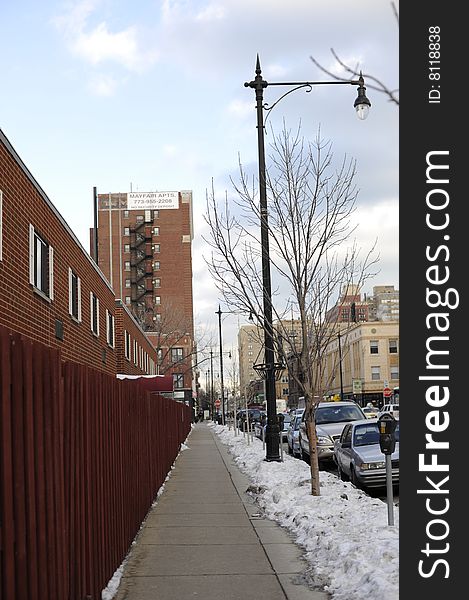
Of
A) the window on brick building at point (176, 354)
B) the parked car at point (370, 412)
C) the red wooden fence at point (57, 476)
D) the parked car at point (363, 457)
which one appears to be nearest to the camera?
the red wooden fence at point (57, 476)

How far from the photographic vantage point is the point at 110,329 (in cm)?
2722

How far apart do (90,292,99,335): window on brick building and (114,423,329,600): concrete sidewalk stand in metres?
8.04

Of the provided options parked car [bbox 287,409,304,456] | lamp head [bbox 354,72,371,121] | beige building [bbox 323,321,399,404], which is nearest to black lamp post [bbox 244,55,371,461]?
lamp head [bbox 354,72,371,121]

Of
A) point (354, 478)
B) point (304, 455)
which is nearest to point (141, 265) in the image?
point (304, 455)

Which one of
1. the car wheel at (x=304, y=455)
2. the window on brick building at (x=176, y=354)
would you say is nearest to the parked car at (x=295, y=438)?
the car wheel at (x=304, y=455)

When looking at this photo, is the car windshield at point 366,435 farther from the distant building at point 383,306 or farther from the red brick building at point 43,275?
the distant building at point 383,306

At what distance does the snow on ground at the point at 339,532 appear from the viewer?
21.9 feet

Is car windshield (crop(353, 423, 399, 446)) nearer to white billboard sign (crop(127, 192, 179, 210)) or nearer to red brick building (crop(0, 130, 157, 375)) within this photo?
red brick building (crop(0, 130, 157, 375))

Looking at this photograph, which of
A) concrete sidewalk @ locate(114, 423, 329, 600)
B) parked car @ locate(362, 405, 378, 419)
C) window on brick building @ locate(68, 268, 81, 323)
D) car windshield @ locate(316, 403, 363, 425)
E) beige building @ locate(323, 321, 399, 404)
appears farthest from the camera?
beige building @ locate(323, 321, 399, 404)

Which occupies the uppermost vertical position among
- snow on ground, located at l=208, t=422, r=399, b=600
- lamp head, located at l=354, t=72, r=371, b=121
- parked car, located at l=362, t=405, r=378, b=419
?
lamp head, located at l=354, t=72, r=371, b=121

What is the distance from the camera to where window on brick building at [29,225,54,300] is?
1322cm

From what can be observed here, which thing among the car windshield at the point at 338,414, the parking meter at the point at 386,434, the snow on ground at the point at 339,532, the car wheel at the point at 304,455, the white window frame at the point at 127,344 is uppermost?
the white window frame at the point at 127,344

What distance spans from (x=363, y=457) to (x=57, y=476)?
1066cm

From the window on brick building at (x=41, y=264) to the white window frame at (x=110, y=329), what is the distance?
1104cm
